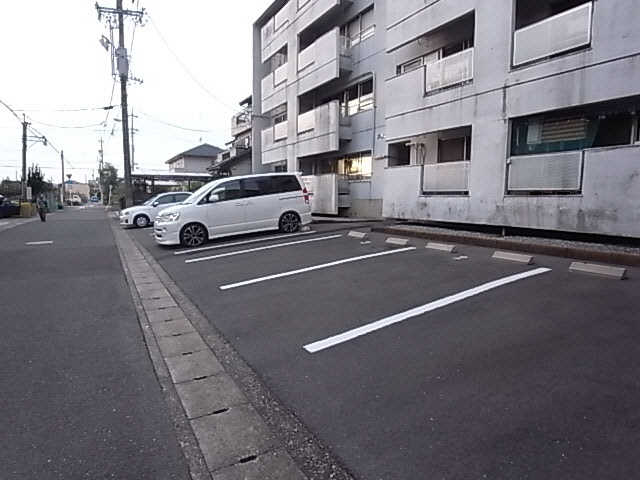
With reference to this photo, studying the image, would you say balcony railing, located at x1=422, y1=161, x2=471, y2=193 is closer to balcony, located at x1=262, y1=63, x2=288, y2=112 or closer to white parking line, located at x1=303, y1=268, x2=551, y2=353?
white parking line, located at x1=303, y1=268, x2=551, y2=353

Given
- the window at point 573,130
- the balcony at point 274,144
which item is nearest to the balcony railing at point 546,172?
the window at point 573,130

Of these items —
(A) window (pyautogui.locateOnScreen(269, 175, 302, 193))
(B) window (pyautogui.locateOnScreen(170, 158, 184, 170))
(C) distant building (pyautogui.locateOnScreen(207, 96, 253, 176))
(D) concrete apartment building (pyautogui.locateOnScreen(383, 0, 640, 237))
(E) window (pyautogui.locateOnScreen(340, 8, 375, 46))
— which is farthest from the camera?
(B) window (pyautogui.locateOnScreen(170, 158, 184, 170))

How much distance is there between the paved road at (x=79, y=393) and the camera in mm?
2354

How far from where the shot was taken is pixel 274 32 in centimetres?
2055

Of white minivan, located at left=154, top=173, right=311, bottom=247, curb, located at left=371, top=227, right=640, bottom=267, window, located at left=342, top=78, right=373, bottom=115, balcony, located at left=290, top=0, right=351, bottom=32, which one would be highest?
balcony, located at left=290, top=0, right=351, bottom=32

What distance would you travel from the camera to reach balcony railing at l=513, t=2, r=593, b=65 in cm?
709

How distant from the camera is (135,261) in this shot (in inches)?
363

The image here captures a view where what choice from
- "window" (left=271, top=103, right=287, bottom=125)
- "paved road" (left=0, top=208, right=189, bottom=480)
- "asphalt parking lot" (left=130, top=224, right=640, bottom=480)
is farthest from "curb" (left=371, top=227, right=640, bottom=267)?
"window" (left=271, top=103, right=287, bottom=125)

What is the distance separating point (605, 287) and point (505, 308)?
62.3 inches

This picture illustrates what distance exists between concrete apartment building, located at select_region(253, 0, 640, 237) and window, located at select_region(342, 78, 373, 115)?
0.05 m

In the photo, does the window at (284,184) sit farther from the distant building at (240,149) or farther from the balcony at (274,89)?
the distant building at (240,149)

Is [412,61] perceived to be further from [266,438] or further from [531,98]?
[266,438]

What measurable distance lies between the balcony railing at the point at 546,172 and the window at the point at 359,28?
28.4 ft

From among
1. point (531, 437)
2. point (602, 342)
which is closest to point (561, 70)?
point (602, 342)
